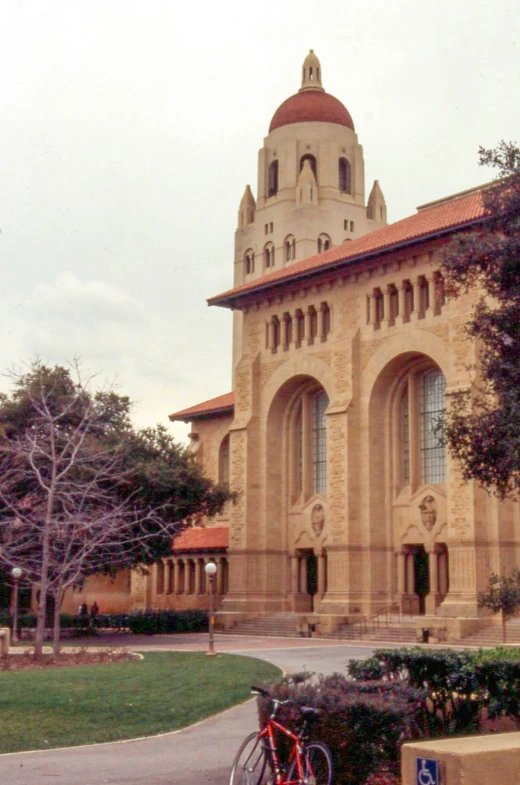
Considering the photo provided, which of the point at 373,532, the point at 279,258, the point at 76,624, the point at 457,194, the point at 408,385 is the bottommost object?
the point at 76,624

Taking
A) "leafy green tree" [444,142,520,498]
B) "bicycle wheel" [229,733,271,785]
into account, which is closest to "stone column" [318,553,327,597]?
"leafy green tree" [444,142,520,498]

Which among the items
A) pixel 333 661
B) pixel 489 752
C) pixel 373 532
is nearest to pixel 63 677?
pixel 333 661

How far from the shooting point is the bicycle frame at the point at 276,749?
921cm

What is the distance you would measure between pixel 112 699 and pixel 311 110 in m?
69.6

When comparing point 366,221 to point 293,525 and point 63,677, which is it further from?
point 63,677

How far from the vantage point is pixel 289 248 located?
80.7 metres

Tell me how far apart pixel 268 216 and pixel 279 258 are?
14.0 ft

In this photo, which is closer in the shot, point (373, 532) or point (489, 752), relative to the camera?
point (489, 752)

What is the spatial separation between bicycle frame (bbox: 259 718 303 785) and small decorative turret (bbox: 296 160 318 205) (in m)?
71.7

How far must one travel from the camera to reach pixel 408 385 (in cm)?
4431

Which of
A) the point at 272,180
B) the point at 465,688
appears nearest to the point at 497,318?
the point at 465,688

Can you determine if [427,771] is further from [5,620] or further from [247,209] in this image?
[247,209]

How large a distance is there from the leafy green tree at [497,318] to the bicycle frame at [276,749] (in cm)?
866

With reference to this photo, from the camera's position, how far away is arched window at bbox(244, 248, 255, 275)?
3312 inches
